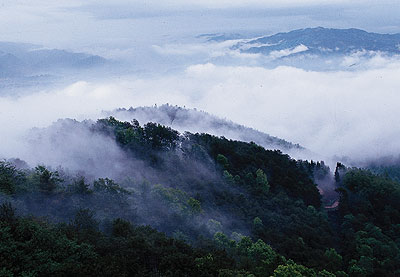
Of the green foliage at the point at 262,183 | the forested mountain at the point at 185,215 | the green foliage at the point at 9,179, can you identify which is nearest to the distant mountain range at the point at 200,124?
the forested mountain at the point at 185,215

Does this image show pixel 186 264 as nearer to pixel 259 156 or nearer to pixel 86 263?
pixel 86 263

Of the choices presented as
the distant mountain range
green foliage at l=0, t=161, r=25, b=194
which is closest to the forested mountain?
green foliage at l=0, t=161, r=25, b=194

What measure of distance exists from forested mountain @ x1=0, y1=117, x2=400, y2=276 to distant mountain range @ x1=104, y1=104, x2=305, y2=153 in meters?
47.7

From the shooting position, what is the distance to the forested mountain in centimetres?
2027

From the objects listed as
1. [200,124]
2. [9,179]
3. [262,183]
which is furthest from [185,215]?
[200,124]

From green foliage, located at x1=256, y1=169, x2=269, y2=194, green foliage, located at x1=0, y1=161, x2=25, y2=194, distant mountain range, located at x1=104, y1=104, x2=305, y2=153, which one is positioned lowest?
distant mountain range, located at x1=104, y1=104, x2=305, y2=153

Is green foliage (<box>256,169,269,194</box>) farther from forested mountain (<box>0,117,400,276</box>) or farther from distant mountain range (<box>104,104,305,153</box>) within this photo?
distant mountain range (<box>104,104,305,153</box>)

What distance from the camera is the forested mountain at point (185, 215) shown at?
20.3 meters

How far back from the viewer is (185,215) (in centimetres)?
3647

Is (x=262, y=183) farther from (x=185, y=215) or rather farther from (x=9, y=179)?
(x=9, y=179)

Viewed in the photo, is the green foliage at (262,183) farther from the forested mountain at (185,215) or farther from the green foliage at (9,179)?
the green foliage at (9,179)

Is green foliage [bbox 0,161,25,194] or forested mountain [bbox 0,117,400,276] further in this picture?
green foliage [bbox 0,161,25,194]

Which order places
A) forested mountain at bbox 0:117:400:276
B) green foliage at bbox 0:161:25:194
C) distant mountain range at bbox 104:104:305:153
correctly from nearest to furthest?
forested mountain at bbox 0:117:400:276 < green foliage at bbox 0:161:25:194 < distant mountain range at bbox 104:104:305:153

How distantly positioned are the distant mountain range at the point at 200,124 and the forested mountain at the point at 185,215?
47.7 metres
